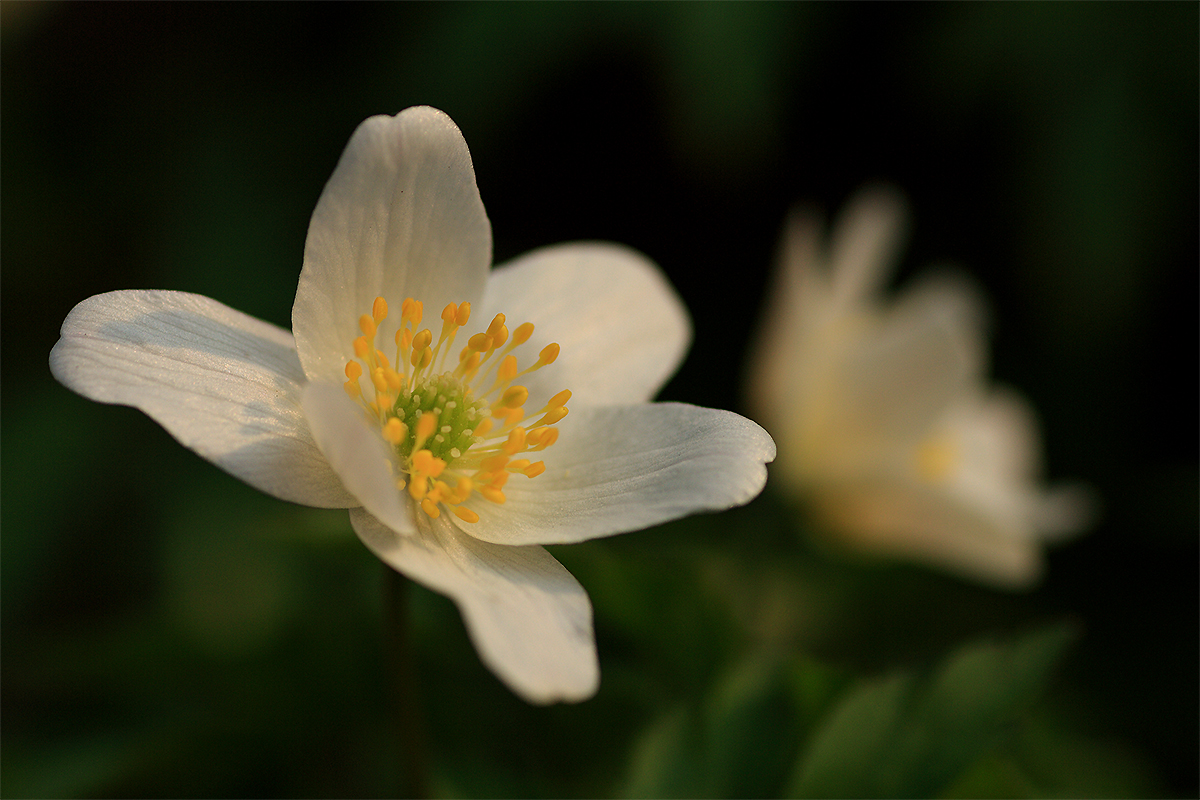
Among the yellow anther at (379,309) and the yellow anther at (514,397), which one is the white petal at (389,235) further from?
the yellow anther at (514,397)

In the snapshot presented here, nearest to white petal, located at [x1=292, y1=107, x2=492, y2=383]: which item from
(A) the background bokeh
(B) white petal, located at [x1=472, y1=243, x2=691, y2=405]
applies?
(B) white petal, located at [x1=472, y1=243, x2=691, y2=405]

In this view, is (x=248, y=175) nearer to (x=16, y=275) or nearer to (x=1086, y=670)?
(x=16, y=275)

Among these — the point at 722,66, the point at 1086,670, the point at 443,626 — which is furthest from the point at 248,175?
the point at 1086,670

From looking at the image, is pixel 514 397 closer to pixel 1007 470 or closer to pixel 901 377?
pixel 901 377

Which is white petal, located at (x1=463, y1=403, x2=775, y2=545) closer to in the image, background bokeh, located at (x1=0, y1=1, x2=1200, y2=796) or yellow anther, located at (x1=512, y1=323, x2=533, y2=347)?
yellow anther, located at (x1=512, y1=323, x2=533, y2=347)

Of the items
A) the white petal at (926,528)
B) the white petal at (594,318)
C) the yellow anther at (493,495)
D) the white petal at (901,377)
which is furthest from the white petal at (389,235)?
the white petal at (926,528)

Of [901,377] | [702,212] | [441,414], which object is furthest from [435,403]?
[702,212]
